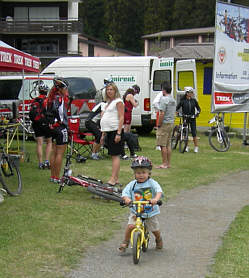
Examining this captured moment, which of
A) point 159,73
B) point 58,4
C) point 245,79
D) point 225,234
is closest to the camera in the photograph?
point 225,234

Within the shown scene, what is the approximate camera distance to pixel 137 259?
5.30m

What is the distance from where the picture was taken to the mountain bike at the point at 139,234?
5.26m

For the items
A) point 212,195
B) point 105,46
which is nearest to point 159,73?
point 212,195

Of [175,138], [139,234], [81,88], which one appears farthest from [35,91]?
[139,234]

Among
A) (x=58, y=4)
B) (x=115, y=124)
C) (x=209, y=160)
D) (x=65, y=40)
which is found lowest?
(x=209, y=160)

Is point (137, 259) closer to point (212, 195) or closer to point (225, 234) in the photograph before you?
point (225, 234)

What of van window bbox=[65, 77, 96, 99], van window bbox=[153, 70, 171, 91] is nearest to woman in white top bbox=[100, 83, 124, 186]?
van window bbox=[65, 77, 96, 99]

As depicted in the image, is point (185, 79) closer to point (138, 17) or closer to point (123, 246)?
point (123, 246)

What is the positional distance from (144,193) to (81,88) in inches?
462

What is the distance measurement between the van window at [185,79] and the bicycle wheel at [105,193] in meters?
12.1

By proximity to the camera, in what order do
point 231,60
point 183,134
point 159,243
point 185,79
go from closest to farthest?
point 159,243 < point 183,134 < point 231,60 < point 185,79

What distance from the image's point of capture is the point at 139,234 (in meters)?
5.32

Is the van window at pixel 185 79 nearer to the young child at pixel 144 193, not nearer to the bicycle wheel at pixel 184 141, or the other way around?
the bicycle wheel at pixel 184 141

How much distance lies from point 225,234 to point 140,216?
1480mm
